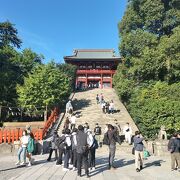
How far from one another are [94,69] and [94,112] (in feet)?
93.6

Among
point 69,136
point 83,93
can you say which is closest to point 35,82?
point 83,93

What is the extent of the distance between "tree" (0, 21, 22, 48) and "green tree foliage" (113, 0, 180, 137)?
17238mm

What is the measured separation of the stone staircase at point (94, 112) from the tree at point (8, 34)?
1160 centimetres

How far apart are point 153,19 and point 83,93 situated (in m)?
16.3

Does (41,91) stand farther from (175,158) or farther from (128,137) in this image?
(175,158)

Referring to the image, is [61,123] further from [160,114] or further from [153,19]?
[153,19]

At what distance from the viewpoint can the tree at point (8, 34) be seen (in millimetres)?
46688

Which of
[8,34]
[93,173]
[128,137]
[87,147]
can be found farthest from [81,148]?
[8,34]

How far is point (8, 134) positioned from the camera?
21094 millimetres

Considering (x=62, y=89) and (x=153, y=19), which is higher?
(x=153, y=19)

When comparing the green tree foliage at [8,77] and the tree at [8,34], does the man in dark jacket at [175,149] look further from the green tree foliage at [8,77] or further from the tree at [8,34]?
the tree at [8,34]

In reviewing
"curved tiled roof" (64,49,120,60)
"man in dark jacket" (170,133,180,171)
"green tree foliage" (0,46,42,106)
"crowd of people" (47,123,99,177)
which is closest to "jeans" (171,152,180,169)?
"man in dark jacket" (170,133,180,171)

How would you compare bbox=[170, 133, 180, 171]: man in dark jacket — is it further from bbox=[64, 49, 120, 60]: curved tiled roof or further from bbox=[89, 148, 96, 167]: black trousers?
bbox=[64, 49, 120, 60]: curved tiled roof

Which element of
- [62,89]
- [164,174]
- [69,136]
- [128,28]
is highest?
[128,28]
